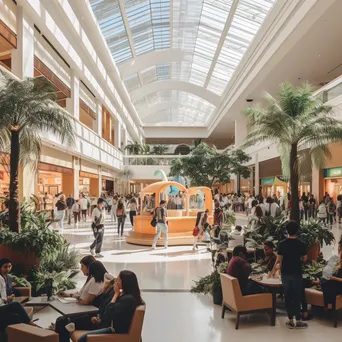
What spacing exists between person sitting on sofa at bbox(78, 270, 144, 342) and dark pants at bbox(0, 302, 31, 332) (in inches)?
33.4

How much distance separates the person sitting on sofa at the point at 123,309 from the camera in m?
4.09

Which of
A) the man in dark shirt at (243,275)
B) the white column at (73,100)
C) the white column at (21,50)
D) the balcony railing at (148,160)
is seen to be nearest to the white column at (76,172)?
the white column at (73,100)

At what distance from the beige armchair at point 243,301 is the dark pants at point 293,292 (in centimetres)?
25

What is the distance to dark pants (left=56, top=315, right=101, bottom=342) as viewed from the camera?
4438 mm

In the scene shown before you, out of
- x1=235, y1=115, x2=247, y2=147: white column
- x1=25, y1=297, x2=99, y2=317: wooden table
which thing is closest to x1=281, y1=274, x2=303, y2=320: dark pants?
x1=25, y1=297, x2=99, y2=317: wooden table

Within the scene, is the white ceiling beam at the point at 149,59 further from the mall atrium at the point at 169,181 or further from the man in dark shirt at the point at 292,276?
the man in dark shirt at the point at 292,276

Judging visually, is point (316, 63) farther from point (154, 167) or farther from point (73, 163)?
point (154, 167)

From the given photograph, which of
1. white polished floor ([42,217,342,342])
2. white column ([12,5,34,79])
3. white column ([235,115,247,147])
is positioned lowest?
white polished floor ([42,217,342,342])

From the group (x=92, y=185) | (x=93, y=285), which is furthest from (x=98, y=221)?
(x=92, y=185)

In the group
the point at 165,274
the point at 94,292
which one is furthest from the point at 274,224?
the point at 94,292

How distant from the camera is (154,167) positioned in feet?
146

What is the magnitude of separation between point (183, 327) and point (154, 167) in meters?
38.9

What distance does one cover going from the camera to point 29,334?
12.5 ft

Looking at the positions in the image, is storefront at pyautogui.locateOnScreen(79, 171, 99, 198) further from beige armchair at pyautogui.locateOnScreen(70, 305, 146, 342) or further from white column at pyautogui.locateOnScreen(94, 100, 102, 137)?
beige armchair at pyautogui.locateOnScreen(70, 305, 146, 342)
